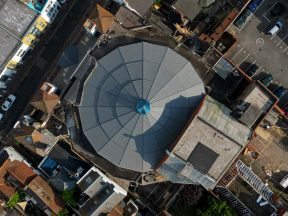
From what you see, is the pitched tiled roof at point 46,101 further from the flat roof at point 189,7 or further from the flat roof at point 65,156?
the flat roof at point 189,7

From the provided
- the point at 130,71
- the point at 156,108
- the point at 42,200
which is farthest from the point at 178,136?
the point at 42,200

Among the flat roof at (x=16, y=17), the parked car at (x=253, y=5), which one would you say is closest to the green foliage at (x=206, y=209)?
the parked car at (x=253, y=5)

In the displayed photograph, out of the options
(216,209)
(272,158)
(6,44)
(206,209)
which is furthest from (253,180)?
(6,44)

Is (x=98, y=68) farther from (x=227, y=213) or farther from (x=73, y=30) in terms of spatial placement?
(x=227, y=213)

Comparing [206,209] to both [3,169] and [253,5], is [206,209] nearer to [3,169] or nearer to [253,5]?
[3,169]

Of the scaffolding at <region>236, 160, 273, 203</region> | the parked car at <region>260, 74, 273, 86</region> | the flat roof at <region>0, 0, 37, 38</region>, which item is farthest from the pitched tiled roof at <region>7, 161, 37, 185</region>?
the parked car at <region>260, 74, 273, 86</region>

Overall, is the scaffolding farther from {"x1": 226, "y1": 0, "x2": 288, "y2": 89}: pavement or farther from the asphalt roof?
the asphalt roof
